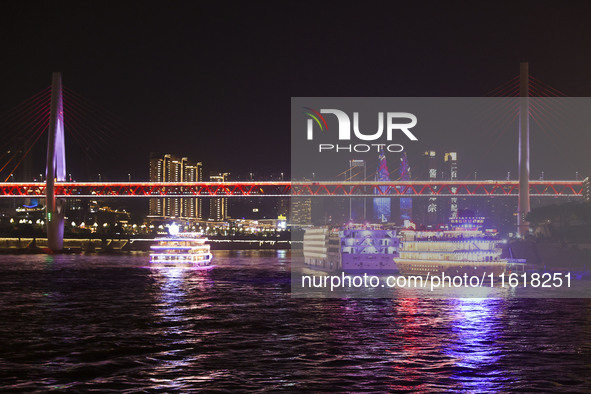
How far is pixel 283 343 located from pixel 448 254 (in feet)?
79.6

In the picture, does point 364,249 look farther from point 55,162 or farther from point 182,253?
point 55,162

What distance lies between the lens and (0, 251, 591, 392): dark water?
12.7m

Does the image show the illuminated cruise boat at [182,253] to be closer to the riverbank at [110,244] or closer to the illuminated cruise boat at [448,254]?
the illuminated cruise boat at [448,254]

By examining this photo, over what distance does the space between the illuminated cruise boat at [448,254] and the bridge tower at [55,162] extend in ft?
102

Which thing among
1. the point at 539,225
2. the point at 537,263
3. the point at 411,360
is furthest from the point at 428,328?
the point at 539,225

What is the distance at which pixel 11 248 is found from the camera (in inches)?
3359

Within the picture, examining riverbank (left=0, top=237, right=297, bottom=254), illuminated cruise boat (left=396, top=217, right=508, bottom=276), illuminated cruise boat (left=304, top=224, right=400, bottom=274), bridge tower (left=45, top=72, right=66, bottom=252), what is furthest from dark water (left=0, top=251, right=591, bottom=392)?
riverbank (left=0, top=237, right=297, bottom=254)

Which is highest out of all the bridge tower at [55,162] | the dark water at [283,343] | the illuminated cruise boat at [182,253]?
the bridge tower at [55,162]

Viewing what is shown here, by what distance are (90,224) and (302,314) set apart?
307ft

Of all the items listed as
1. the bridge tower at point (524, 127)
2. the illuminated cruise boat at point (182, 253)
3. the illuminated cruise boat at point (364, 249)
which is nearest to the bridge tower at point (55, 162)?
the illuminated cruise boat at point (182, 253)

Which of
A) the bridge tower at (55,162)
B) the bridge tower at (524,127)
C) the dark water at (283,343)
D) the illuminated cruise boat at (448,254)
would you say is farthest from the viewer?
the bridge tower at (55,162)

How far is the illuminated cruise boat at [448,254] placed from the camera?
130 feet

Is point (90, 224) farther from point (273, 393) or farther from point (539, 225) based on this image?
point (273, 393)

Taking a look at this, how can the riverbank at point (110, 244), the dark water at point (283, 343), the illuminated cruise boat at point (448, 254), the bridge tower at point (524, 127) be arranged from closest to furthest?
the dark water at point (283, 343), the illuminated cruise boat at point (448, 254), the bridge tower at point (524, 127), the riverbank at point (110, 244)
